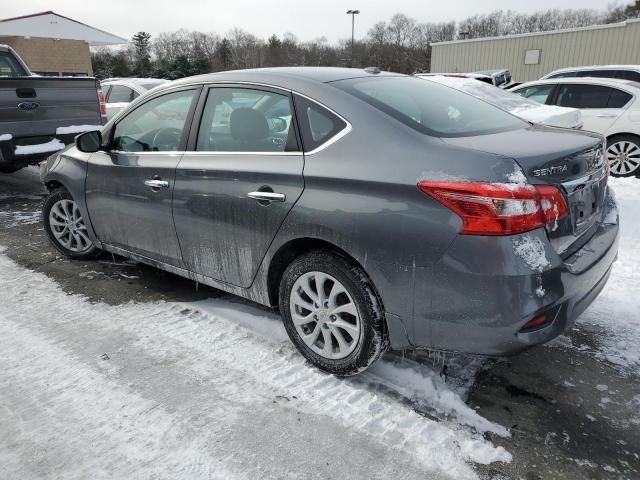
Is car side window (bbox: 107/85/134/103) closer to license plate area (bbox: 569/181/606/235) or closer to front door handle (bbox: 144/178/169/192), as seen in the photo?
front door handle (bbox: 144/178/169/192)

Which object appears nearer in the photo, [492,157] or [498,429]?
[492,157]

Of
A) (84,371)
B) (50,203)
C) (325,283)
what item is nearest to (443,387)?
(325,283)

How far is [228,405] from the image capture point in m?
2.54

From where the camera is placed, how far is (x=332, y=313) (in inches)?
104

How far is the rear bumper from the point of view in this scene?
80.7 inches

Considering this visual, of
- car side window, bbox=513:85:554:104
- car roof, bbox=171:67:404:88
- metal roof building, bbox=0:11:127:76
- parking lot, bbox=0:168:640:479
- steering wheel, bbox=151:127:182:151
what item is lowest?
parking lot, bbox=0:168:640:479

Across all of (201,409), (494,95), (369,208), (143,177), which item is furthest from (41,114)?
(494,95)

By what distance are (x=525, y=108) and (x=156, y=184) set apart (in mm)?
5362

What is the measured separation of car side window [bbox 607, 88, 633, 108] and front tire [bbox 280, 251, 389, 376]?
7.38 m

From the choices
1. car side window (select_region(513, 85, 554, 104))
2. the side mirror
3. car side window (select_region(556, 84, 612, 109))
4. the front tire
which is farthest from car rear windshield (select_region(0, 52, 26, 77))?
car side window (select_region(556, 84, 612, 109))

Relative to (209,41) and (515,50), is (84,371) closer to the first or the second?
(515,50)

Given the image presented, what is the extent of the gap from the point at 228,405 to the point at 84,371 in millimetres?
926

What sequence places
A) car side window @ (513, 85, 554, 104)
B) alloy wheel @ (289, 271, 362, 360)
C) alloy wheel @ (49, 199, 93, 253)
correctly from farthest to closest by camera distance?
car side window @ (513, 85, 554, 104) → alloy wheel @ (49, 199, 93, 253) → alloy wheel @ (289, 271, 362, 360)

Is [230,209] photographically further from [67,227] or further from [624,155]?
[624,155]
